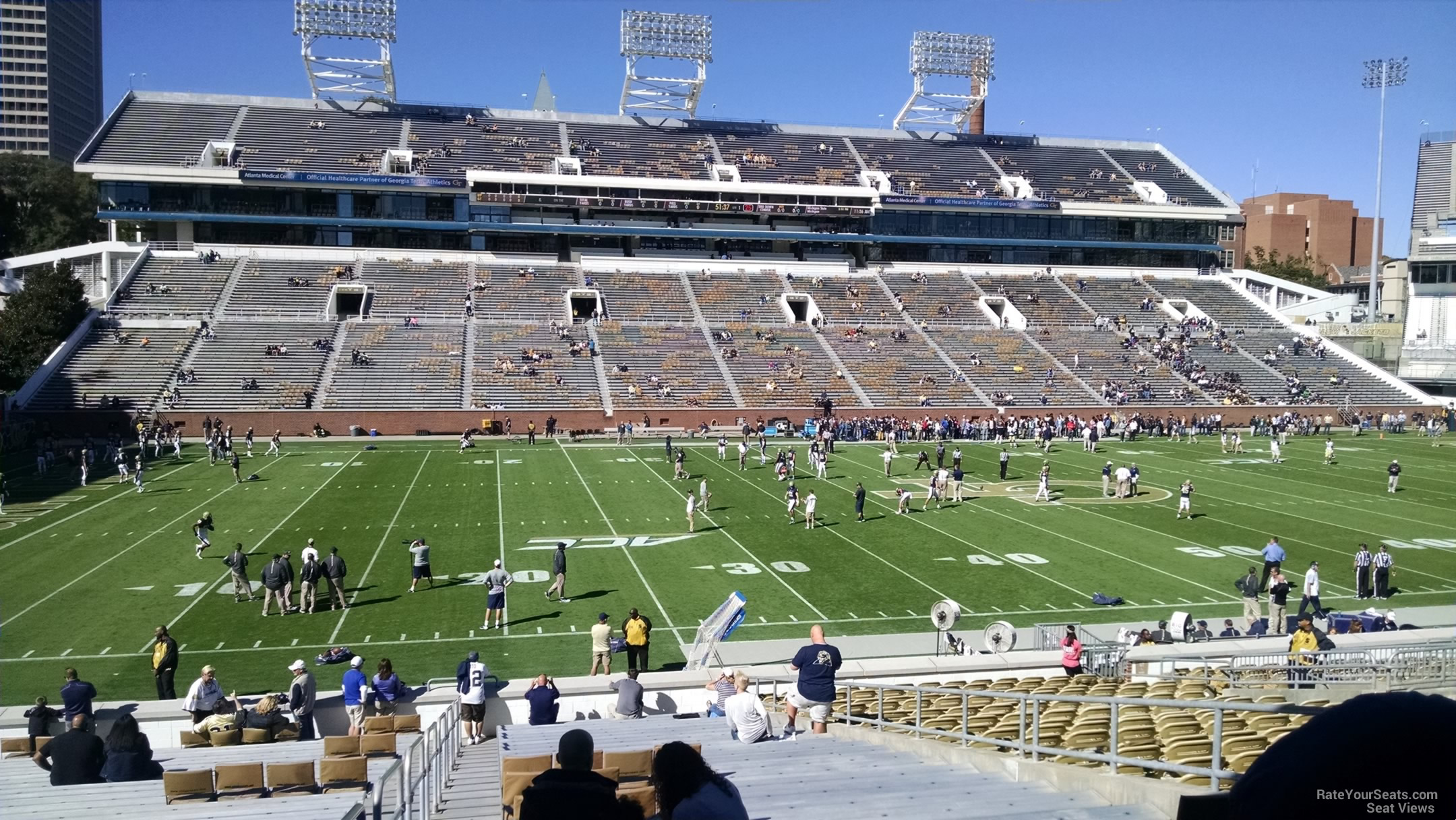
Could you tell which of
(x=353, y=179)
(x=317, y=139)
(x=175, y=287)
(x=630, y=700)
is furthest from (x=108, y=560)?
(x=317, y=139)

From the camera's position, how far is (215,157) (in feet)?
208

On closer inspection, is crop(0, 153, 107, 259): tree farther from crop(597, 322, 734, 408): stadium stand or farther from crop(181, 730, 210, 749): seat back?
crop(181, 730, 210, 749): seat back

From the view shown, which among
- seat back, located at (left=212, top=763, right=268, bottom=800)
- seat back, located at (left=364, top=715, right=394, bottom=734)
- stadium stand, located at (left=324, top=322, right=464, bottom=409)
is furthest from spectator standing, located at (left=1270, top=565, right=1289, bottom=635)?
stadium stand, located at (left=324, top=322, right=464, bottom=409)

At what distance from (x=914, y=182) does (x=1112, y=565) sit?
5320 cm

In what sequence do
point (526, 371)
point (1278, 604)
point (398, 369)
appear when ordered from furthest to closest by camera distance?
point (526, 371) → point (398, 369) → point (1278, 604)

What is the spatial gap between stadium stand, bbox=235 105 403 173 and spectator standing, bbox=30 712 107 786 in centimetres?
5911

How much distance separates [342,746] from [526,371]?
1618 inches

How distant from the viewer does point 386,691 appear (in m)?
12.3

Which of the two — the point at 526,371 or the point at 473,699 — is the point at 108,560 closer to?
the point at 473,699

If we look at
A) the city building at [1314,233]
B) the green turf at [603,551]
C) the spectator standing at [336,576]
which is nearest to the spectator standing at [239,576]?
the green turf at [603,551]

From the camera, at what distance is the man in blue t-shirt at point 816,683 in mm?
10641

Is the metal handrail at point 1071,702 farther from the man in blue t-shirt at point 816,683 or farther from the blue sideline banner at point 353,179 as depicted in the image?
the blue sideline banner at point 353,179

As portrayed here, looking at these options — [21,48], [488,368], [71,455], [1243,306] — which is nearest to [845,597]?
[71,455]

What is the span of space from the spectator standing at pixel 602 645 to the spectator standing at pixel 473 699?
3.35 metres
